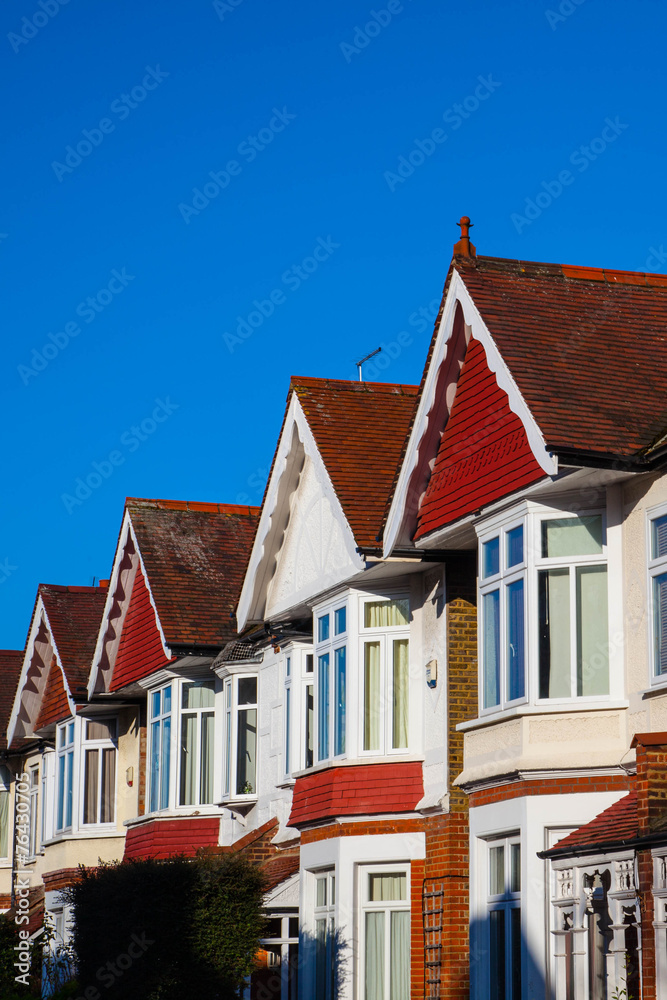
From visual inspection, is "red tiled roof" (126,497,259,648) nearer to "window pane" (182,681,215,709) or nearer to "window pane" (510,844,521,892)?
"window pane" (182,681,215,709)

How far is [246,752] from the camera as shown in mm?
25781

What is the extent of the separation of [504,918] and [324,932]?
193 inches

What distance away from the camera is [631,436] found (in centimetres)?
1562

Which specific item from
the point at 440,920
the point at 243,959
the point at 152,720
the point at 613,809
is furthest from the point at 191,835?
the point at 613,809

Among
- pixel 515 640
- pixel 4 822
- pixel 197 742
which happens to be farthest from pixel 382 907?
pixel 4 822

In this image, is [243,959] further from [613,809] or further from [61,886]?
[61,886]

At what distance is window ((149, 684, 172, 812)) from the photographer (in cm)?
2741

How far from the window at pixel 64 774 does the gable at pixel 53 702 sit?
33 centimetres

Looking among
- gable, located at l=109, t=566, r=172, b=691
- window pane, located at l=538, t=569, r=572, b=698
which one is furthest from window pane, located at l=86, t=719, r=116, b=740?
window pane, located at l=538, t=569, r=572, b=698

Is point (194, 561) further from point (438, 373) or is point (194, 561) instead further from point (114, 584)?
point (438, 373)

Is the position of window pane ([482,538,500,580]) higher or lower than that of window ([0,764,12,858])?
higher

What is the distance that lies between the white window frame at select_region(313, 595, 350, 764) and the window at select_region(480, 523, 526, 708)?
345 centimetres

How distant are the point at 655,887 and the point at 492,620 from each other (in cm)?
509

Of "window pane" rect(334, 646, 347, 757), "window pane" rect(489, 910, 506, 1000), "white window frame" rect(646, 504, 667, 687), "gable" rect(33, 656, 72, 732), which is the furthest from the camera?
"gable" rect(33, 656, 72, 732)
